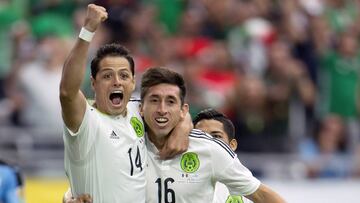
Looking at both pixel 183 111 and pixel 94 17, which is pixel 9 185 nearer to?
pixel 183 111

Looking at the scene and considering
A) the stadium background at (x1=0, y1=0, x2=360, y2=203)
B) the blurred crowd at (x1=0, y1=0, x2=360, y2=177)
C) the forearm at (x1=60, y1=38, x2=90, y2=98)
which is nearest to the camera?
the forearm at (x1=60, y1=38, x2=90, y2=98)

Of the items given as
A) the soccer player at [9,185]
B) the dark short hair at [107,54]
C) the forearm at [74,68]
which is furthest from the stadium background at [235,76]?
the forearm at [74,68]

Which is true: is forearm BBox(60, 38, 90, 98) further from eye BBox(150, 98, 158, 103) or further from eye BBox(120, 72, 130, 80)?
eye BBox(150, 98, 158, 103)

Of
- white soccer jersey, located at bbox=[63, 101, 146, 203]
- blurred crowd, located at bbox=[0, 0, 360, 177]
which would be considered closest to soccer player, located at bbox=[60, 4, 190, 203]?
white soccer jersey, located at bbox=[63, 101, 146, 203]

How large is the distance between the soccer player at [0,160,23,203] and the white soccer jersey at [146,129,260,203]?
7.77 ft

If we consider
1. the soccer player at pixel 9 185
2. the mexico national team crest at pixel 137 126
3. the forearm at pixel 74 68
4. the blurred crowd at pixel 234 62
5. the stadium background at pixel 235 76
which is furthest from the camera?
the blurred crowd at pixel 234 62

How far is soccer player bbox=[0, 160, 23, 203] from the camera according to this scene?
945cm

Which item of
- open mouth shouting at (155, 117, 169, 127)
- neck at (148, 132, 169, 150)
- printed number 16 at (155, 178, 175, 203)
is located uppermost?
open mouth shouting at (155, 117, 169, 127)

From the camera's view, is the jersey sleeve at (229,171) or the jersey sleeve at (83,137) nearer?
the jersey sleeve at (83,137)

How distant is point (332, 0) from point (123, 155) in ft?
31.7

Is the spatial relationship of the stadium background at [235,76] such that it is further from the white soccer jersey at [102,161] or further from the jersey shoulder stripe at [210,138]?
the white soccer jersey at [102,161]

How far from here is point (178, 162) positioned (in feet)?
24.4

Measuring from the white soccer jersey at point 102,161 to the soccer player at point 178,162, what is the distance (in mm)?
286

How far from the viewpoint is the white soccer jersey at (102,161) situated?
269 inches
